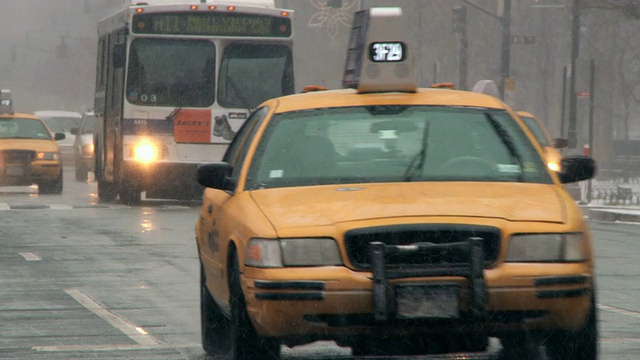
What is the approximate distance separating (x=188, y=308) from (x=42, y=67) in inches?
3981

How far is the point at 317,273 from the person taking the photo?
6770 mm

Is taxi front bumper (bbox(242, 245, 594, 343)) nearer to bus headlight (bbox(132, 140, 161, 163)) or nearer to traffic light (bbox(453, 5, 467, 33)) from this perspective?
bus headlight (bbox(132, 140, 161, 163))

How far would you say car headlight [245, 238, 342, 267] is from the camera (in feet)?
22.4

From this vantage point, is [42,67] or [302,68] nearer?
[302,68]

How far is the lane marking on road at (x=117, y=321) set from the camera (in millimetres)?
9359

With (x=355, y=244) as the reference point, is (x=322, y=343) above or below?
below

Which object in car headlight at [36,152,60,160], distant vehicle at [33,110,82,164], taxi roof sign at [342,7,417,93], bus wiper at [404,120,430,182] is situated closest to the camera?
bus wiper at [404,120,430,182]

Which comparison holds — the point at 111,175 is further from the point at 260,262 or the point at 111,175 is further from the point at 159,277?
the point at 260,262

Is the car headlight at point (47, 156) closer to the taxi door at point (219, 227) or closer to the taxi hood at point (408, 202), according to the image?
the taxi door at point (219, 227)

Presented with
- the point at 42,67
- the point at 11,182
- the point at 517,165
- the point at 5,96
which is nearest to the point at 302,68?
the point at 5,96

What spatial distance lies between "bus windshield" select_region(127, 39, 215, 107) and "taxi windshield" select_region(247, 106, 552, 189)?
1579cm

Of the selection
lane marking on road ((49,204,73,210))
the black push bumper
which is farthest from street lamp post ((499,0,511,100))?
the black push bumper

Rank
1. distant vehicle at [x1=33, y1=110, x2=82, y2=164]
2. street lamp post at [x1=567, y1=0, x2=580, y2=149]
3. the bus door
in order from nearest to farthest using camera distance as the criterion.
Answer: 1. the bus door
2. street lamp post at [x1=567, y1=0, x2=580, y2=149]
3. distant vehicle at [x1=33, y1=110, x2=82, y2=164]

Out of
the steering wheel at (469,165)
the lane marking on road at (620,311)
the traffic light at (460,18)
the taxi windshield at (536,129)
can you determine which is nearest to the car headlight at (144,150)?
the taxi windshield at (536,129)
